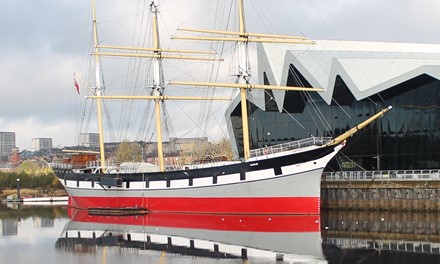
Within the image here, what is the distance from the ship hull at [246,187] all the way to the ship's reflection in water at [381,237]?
2.29 metres

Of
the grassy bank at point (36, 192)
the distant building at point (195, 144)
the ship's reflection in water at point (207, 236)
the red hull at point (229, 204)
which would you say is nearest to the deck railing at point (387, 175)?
the red hull at point (229, 204)

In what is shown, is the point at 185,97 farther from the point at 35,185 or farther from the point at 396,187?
the point at 35,185

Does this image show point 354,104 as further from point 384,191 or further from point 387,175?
point 384,191

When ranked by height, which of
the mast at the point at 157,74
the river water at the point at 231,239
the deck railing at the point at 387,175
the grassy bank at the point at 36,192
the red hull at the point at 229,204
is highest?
the mast at the point at 157,74

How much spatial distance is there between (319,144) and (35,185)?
197ft

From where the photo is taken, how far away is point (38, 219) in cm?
4528

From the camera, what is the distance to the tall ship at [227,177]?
116 feet

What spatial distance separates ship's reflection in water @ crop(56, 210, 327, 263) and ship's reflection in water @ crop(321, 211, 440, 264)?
760 mm

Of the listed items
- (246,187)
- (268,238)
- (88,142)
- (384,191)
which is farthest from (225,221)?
(88,142)

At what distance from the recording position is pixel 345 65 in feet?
160

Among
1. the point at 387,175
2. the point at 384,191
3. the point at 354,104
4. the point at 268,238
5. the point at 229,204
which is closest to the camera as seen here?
the point at 268,238

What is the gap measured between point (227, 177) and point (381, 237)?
1152cm

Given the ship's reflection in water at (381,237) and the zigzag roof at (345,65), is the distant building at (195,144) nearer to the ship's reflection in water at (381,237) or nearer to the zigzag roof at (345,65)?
the zigzag roof at (345,65)

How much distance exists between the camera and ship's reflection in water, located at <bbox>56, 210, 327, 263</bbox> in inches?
963
